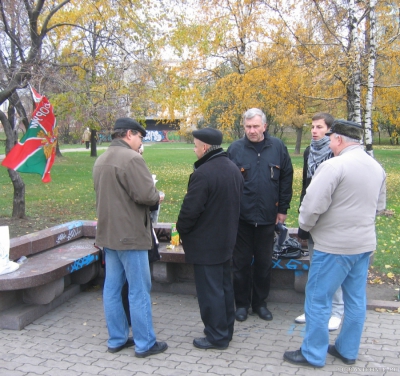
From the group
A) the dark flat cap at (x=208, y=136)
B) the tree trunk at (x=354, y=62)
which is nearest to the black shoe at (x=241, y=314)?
the dark flat cap at (x=208, y=136)

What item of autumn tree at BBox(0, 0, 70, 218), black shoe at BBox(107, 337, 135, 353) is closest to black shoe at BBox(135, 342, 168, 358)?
black shoe at BBox(107, 337, 135, 353)

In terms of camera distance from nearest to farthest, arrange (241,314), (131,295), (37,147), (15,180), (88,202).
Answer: (131,295), (241,314), (37,147), (15,180), (88,202)

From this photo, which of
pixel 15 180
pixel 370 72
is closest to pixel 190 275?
pixel 15 180

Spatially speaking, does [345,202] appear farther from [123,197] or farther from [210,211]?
[123,197]

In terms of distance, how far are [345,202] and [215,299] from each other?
4.21 ft

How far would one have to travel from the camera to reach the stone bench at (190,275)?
15.8 ft

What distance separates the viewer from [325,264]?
3340mm

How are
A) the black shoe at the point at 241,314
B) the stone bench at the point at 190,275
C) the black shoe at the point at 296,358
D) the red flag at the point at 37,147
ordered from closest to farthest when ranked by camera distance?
1. the black shoe at the point at 296,358
2. the black shoe at the point at 241,314
3. the stone bench at the point at 190,275
4. the red flag at the point at 37,147

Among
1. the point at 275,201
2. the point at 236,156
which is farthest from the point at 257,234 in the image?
the point at 236,156

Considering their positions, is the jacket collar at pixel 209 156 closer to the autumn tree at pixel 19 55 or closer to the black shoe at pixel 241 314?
the black shoe at pixel 241 314

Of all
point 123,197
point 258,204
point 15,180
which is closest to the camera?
point 123,197

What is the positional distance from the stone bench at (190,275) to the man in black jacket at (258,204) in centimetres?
41

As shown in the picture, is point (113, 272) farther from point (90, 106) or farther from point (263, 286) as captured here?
point (90, 106)

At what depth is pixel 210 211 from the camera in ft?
12.1
